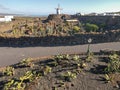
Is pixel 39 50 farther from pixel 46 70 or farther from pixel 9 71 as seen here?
pixel 46 70

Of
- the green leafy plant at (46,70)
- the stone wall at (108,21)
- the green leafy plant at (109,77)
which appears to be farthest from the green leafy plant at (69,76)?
the stone wall at (108,21)

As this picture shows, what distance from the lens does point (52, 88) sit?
1892 cm

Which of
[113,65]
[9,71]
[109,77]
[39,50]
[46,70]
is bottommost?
[109,77]

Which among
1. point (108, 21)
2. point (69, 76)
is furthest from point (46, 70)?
point (108, 21)

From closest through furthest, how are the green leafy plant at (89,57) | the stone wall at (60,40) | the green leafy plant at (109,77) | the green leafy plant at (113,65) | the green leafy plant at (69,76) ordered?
the green leafy plant at (109,77)
the green leafy plant at (69,76)
the green leafy plant at (113,65)
the green leafy plant at (89,57)
the stone wall at (60,40)

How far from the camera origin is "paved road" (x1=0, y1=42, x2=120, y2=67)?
91.0ft

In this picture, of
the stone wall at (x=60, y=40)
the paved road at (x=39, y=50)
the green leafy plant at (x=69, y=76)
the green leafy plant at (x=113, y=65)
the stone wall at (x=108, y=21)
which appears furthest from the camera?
the stone wall at (x=108, y=21)

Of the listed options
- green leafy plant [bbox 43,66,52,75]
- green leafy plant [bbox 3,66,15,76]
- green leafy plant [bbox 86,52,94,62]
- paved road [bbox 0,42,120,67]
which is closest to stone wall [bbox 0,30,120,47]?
paved road [bbox 0,42,120,67]

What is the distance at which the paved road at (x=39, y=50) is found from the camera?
27734 mm

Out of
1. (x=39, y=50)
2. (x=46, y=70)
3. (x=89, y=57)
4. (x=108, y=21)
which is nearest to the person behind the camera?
(x=46, y=70)

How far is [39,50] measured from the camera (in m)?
30.3

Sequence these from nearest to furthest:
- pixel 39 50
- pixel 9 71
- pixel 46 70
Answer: pixel 46 70 < pixel 9 71 < pixel 39 50

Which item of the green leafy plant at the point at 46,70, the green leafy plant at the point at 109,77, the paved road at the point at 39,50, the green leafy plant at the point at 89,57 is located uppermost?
the green leafy plant at the point at 89,57

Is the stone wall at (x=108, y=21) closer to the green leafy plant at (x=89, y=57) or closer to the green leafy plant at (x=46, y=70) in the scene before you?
the green leafy plant at (x=89, y=57)
